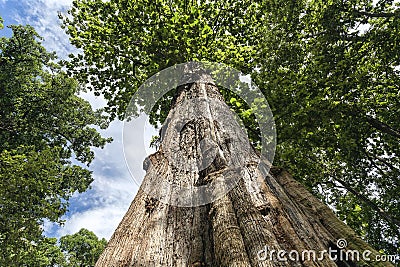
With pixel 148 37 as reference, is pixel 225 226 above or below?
below

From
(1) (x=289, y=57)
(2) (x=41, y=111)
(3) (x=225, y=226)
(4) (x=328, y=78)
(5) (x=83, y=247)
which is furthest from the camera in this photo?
(5) (x=83, y=247)

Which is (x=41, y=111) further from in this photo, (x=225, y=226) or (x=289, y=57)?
(x=225, y=226)

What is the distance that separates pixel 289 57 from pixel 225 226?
7139 mm

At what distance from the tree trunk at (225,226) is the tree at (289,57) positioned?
4347 millimetres

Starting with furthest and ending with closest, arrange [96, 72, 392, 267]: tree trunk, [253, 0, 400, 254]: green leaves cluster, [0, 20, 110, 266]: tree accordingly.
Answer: [0, 20, 110, 266]: tree < [253, 0, 400, 254]: green leaves cluster < [96, 72, 392, 267]: tree trunk

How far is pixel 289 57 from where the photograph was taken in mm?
8172

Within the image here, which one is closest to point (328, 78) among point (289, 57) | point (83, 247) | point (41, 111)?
point (289, 57)

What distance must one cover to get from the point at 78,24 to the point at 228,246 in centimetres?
931

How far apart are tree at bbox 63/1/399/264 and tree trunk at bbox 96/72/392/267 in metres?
4.35

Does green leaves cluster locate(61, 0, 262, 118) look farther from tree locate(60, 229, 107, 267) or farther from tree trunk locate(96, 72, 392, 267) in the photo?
tree locate(60, 229, 107, 267)

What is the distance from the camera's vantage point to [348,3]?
736 cm

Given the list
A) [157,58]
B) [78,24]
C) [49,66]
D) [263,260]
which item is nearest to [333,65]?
[157,58]

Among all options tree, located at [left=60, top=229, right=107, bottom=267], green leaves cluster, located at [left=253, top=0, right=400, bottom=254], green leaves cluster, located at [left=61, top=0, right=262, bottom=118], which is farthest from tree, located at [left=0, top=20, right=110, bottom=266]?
tree, located at [left=60, top=229, right=107, bottom=267]

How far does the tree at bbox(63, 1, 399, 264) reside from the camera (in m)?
7.32
